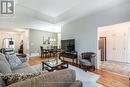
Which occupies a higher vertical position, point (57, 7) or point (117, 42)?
point (57, 7)

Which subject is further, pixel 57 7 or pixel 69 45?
pixel 69 45

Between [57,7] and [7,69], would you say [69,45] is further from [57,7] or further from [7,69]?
[7,69]

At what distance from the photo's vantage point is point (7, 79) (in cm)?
124

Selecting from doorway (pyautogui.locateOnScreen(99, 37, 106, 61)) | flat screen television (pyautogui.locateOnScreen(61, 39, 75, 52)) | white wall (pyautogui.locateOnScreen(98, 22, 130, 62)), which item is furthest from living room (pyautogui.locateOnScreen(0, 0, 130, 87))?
doorway (pyautogui.locateOnScreen(99, 37, 106, 61))

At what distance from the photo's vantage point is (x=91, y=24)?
5777 mm

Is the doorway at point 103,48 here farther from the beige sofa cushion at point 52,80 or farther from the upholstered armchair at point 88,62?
the beige sofa cushion at point 52,80

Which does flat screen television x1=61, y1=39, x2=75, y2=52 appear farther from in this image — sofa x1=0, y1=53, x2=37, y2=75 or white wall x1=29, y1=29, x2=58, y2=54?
sofa x1=0, y1=53, x2=37, y2=75

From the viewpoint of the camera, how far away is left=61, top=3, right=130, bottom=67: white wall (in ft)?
14.2

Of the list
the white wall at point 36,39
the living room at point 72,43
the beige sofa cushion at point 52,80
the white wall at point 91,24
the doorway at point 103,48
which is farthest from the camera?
the white wall at point 36,39

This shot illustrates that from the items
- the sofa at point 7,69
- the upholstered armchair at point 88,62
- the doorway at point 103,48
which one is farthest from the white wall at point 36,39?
the sofa at point 7,69

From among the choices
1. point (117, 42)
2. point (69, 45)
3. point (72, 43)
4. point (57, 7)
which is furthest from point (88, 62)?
point (117, 42)

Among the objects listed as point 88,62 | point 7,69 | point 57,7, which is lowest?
point 88,62

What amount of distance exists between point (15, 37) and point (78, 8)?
31.7 ft

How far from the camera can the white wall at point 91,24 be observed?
4319 mm
